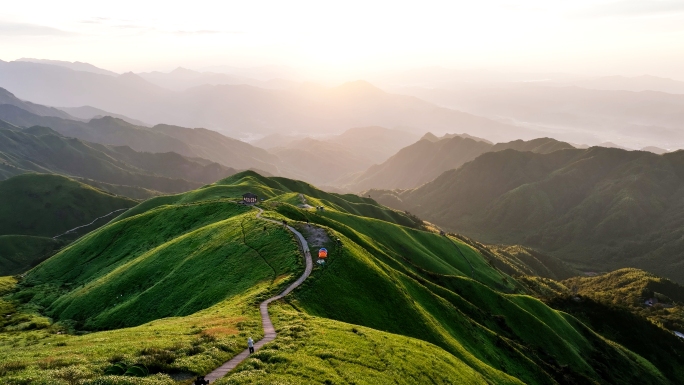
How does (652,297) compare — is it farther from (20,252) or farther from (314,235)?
(20,252)

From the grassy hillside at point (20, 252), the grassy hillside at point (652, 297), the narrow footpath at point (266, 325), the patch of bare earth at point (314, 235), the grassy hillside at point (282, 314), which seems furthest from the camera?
the grassy hillside at point (20, 252)

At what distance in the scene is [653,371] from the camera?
345 feet

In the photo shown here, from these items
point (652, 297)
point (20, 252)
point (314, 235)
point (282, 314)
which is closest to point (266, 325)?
point (282, 314)

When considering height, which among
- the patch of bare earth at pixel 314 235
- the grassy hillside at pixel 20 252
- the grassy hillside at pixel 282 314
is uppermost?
the patch of bare earth at pixel 314 235

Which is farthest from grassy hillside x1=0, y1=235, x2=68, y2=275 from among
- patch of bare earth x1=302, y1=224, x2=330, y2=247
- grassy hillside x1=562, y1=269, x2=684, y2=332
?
grassy hillside x1=562, y1=269, x2=684, y2=332

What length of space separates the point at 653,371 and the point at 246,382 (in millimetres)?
129850

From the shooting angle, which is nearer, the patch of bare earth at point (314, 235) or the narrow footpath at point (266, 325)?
the narrow footpath at point (266, 325)

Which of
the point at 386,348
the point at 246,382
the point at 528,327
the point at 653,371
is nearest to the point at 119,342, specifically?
the point at 246,382

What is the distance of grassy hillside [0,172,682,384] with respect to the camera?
32.2 metres

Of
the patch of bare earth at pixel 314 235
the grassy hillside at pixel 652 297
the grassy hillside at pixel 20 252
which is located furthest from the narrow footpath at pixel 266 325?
the grassy hillside at pixel 20 252

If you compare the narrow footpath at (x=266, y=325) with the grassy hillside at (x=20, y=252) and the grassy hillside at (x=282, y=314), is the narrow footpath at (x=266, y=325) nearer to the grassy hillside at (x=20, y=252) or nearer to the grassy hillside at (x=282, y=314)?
the grassy hillside at (x=282, y=314)

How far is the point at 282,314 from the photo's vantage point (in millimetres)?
41656

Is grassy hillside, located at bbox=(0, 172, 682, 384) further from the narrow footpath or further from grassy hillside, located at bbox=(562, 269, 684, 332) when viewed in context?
grassy hillside, located at bbox=(562, 269, 684, 332)

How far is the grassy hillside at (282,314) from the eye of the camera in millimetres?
32156
